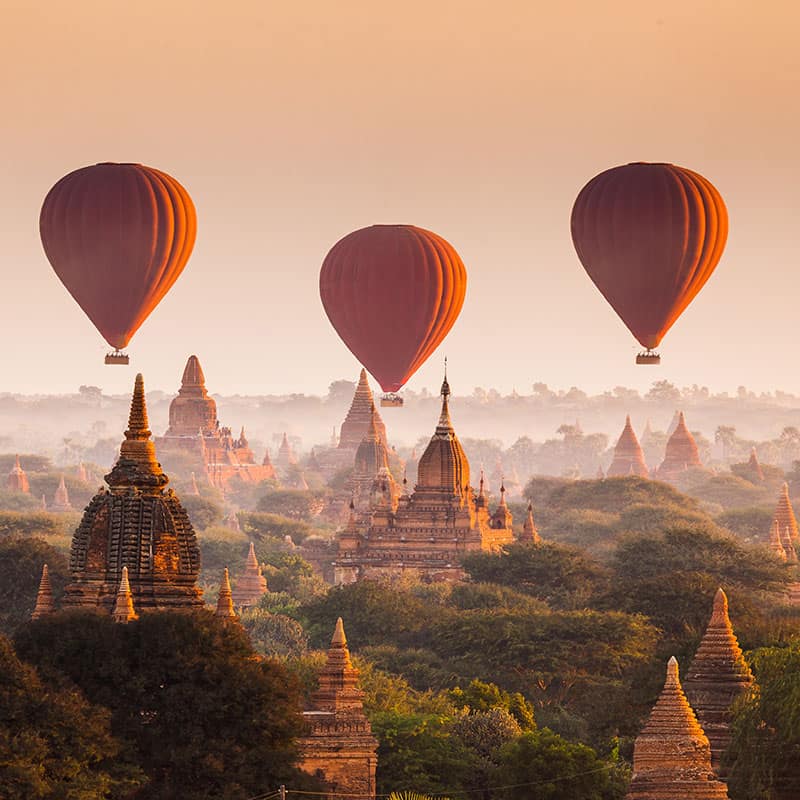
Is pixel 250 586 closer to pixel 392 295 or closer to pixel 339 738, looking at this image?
pixel 392 295

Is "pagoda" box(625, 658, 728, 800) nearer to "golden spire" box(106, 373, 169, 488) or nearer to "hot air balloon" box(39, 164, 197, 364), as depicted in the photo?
"golden spire" box(106, 373, 169, 488)

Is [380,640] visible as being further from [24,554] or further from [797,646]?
[797,646]

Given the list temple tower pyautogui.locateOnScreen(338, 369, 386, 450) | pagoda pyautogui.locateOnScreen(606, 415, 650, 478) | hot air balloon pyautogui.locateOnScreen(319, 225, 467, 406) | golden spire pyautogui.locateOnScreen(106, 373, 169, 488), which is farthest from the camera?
pagoda pyautogui.locateOnScreen(606, 415, 650, 478)

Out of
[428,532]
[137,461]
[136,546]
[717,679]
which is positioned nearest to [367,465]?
[428,532]

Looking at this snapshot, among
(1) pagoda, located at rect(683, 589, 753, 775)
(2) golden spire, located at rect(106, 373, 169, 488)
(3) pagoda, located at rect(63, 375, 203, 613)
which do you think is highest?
(2) golden spire, located at rect(106, 373, 169, 488)

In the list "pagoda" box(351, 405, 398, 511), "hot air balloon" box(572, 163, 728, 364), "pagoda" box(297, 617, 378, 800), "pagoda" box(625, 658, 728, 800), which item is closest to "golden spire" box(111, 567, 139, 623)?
"pagoda" box(297, 617, 378, 800)

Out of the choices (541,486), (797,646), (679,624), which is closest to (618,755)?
(797,646)

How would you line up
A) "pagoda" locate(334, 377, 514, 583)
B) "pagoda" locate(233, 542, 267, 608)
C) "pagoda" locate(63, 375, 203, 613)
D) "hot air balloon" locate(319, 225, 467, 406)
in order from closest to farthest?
"pagoda" locate(63, 375, 203, 613)
"hot air balloon" locate(319, 225, 467, 406)
"pagoda" locate(334, 377, 514, 583)
"pagoda" locate(233, 542, 267, 608)
